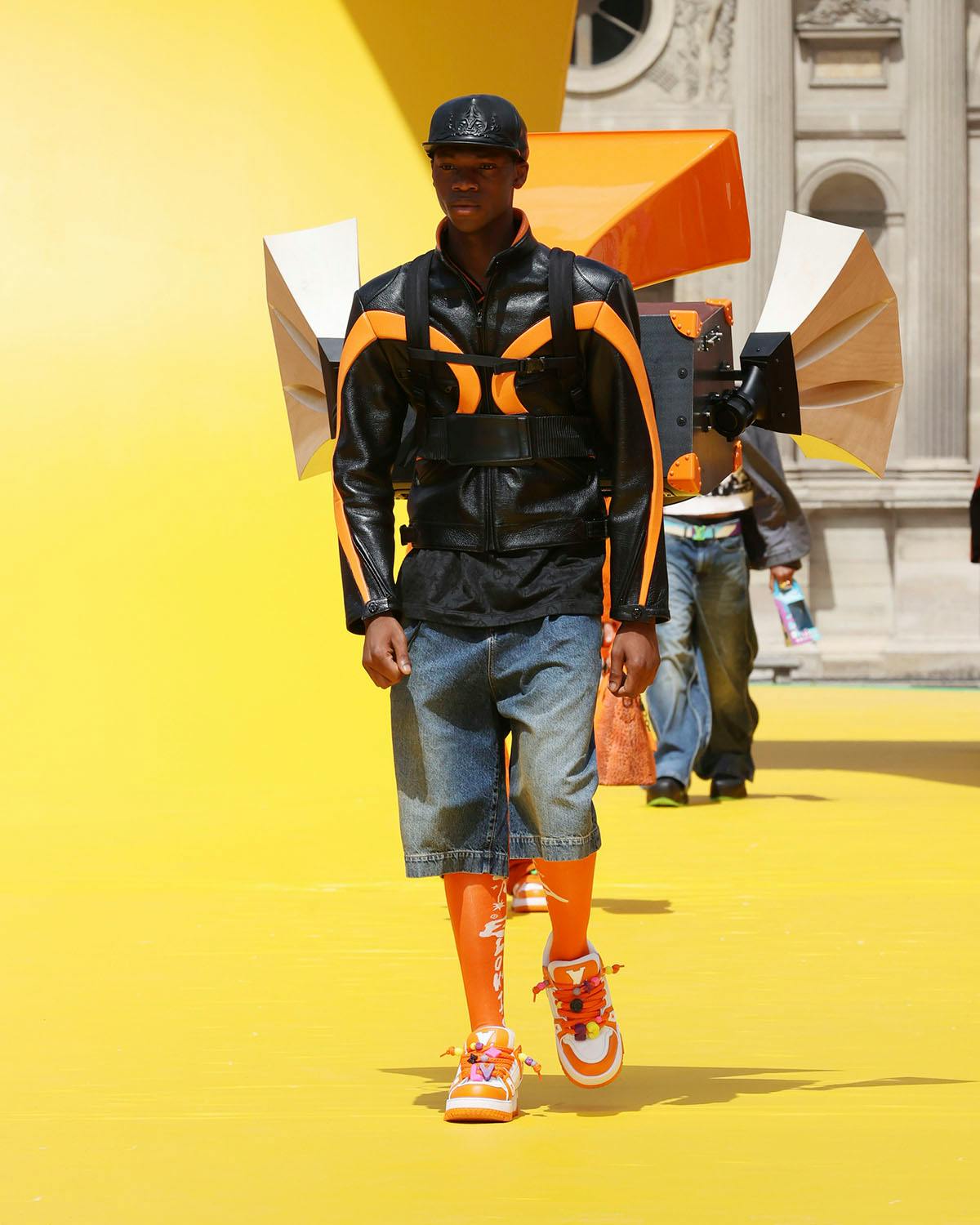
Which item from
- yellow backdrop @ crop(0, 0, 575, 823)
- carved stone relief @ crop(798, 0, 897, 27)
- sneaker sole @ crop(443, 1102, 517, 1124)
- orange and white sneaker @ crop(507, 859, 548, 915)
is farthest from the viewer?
carved stone relief @ crop(798, 0, 897, 27)

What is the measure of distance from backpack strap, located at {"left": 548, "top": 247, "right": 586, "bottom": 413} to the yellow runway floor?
1.22 metres

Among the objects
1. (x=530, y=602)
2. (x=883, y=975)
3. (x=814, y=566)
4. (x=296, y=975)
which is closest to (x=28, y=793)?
(x=296, y=975)

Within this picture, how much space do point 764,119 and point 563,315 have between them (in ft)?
63.5

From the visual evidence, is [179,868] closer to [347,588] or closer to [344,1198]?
[347,588]

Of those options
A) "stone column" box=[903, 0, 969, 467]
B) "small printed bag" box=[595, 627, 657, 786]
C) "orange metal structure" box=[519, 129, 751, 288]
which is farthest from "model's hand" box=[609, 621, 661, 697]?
"stone column" box=[903, 0, 969, 467]

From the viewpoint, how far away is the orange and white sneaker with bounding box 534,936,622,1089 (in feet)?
11.8

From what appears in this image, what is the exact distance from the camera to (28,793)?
309 inches

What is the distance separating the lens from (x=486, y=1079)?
3.45 metres

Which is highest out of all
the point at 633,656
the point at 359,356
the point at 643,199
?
the point at 643,199

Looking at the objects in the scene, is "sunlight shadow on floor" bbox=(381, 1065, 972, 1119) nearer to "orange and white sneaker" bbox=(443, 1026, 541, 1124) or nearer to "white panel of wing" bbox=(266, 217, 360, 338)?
"orange and white sneaker" bbox=(443, 1026, 541, 1124)

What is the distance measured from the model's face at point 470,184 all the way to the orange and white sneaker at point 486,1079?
52.2 inches

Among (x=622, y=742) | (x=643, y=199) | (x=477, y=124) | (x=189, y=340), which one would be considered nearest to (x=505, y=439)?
(x=477, y=124)

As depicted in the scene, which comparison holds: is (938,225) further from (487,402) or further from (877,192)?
(487,402)

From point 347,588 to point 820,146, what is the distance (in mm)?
19882
